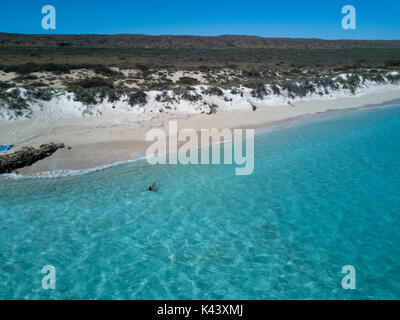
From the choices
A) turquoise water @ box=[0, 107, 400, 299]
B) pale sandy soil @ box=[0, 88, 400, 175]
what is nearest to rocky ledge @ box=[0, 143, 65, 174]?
pale sandy soil @ box=[0, 88, 400, 175]

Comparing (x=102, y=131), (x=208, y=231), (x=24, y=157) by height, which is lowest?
(x=208, y=231)

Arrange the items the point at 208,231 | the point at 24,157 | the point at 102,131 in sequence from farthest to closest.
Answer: the point at 102,131
the point at 24,157
the point at 208,231

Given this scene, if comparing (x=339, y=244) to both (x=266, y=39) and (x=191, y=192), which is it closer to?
(x=191, y=192)

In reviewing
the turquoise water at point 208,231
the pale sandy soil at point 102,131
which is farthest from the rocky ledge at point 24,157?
the turquoise water at point 208,231

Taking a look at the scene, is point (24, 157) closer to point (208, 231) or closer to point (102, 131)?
point (102, 131)

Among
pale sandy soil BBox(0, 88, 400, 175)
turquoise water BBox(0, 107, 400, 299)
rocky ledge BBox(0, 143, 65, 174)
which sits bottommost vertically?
turquoise water BBox(0, 107, 400, 299)

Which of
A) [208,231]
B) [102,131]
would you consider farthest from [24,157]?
[208,231]

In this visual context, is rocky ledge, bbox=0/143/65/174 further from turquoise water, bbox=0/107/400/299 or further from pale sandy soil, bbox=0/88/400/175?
turquoise water, bbox=0/107/400/299
